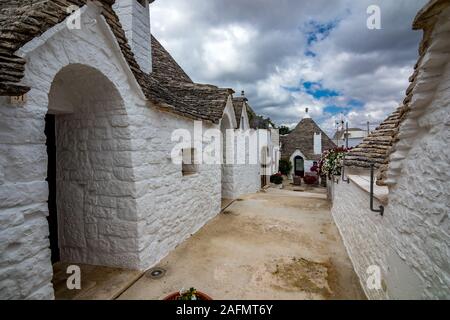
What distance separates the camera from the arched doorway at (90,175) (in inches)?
159

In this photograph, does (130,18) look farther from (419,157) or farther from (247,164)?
(247,164)

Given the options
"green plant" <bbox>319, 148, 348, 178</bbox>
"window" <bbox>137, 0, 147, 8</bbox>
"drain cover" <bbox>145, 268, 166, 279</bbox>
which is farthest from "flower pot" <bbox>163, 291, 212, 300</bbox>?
"window" <bbox>137, 0, 147, 8</bbox>

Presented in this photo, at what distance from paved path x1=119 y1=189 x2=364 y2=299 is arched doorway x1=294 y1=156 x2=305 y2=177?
2067 cm

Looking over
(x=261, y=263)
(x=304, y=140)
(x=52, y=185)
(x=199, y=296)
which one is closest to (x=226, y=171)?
(x=261, y=263)

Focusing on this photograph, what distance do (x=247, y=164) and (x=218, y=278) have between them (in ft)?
27.0

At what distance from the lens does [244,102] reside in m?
12.0

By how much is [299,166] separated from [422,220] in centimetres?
2620

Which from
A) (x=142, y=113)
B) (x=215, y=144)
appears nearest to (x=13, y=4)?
(x=142, y=113)

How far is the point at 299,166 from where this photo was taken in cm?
2769

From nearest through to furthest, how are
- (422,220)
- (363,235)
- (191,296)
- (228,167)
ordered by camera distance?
(422,220), (191,296), (363,235), (228,167)

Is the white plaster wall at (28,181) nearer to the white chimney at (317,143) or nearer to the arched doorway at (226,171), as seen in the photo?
the arched doorway at (226,171)

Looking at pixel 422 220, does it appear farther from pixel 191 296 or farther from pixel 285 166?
pixel 285 166

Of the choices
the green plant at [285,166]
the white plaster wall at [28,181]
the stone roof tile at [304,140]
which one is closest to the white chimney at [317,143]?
the stone roof tile at [304,140]
